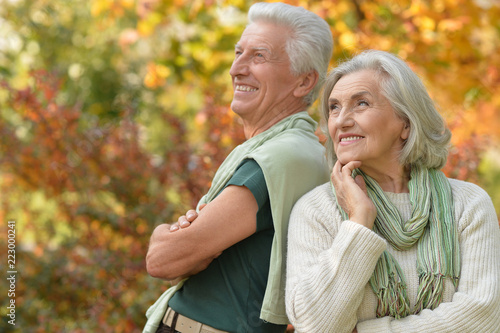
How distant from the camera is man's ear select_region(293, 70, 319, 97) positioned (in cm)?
235

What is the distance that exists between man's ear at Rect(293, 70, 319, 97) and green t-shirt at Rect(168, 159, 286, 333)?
45 cm

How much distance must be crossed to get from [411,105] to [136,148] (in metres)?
2.93

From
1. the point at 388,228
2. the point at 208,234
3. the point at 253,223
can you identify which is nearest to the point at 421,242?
the point at 388,228

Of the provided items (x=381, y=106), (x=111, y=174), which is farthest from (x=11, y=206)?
(x=381, y=106)

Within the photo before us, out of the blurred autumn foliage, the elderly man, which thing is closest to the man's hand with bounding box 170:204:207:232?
the elderly man

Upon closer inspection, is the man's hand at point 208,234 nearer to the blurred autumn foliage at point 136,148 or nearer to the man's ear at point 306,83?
the man's ear at point 306,83

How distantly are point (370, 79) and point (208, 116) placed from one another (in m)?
2.05

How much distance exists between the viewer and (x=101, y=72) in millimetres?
7895

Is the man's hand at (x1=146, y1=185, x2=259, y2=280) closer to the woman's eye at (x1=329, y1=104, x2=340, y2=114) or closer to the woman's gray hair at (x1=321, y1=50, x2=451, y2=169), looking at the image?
the woman's eye at (x1=329, y1=104, x2=340, y2=114)

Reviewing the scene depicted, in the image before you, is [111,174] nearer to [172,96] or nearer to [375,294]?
[375,294]

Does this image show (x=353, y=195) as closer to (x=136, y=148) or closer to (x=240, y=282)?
(x=240, y=282)

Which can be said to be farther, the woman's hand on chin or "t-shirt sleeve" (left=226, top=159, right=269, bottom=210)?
"t-shirt sleeve" (left=226, top=159, right=269, bottom=210)

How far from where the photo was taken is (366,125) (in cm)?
190

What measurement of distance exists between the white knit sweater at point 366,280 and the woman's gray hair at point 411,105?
24cm
